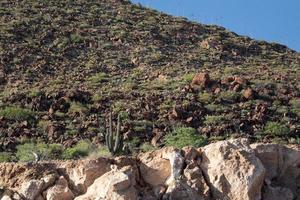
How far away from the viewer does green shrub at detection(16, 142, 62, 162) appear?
22263 millimetres

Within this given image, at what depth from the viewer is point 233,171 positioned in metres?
13.5

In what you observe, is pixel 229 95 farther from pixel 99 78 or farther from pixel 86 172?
pixel 86 172

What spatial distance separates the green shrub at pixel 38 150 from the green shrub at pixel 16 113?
3.28 meters

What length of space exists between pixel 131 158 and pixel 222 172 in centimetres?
158

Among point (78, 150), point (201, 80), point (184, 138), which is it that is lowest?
point (78, 150)

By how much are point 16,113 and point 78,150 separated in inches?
253

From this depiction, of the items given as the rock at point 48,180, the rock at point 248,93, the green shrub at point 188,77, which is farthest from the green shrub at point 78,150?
the green shrub at point 188,77

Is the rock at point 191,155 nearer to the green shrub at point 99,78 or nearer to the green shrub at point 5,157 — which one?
the green shrub at point 5,157

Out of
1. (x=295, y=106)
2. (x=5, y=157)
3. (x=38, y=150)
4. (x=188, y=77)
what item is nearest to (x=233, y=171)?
(x=5, y=157)

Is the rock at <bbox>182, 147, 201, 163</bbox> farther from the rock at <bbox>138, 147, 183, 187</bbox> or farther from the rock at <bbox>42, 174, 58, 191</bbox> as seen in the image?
the rock at <bbox>42, 174, 58, 191</bbox>

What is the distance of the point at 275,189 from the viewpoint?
1380 centimetres

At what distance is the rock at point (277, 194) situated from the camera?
44.9 ft

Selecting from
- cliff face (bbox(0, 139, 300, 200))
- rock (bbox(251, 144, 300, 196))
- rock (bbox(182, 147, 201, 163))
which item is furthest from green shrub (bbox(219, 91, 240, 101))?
rock (bbox(182, 147, 201, 163))

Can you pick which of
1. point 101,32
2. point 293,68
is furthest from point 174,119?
point 101,32
